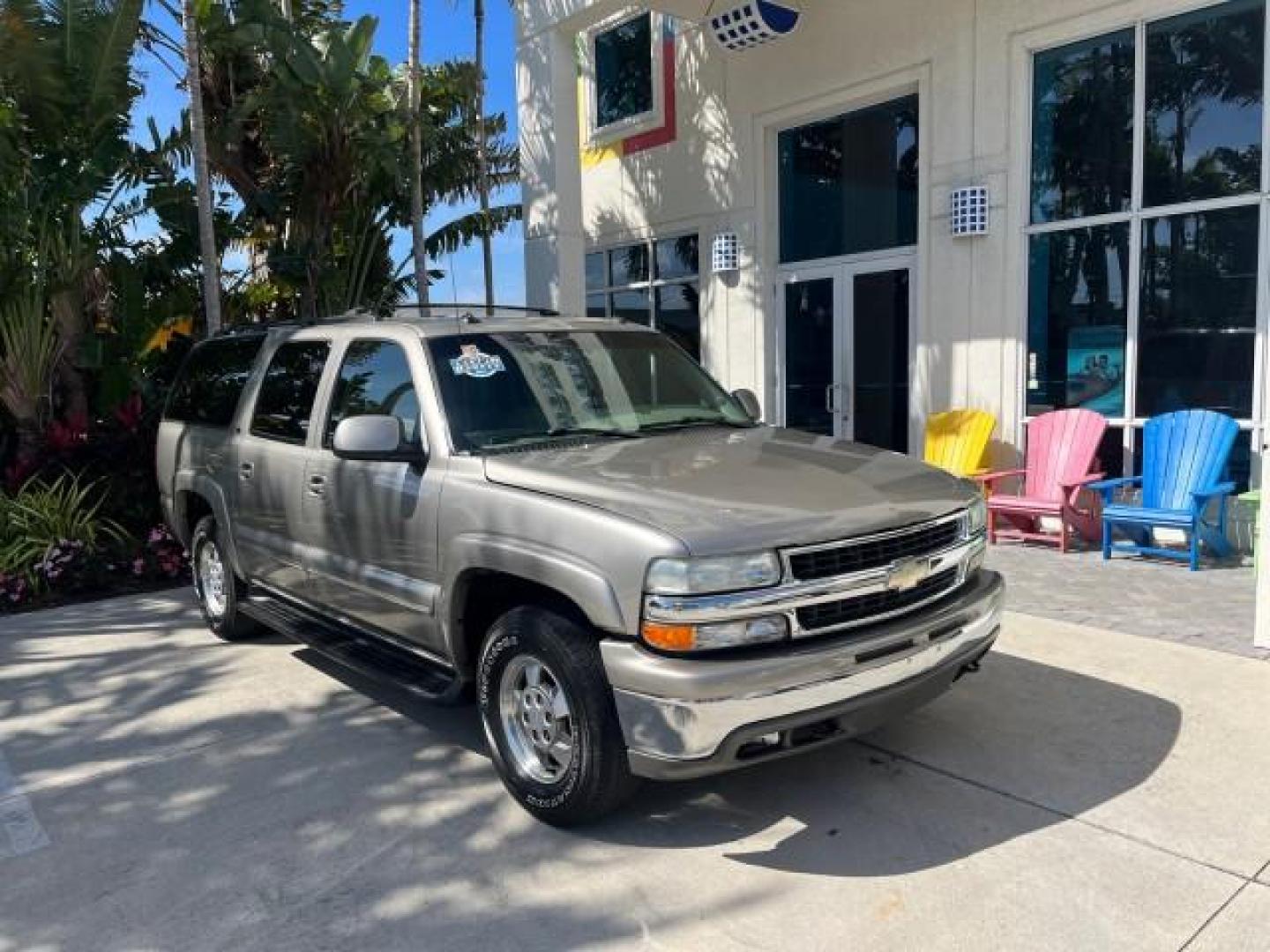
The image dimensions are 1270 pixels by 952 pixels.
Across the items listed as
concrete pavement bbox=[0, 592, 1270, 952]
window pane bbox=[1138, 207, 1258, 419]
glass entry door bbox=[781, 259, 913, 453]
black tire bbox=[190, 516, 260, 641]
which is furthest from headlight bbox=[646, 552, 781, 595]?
glass entry door bbox=[781, 259, 913, 453]

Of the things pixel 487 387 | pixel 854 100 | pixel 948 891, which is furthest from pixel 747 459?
pixel 854 100

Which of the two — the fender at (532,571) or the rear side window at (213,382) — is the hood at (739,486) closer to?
the fender at (532,571)

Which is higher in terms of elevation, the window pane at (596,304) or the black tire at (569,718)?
the window pane at (596,304)

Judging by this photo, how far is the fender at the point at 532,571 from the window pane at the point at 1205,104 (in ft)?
22.0

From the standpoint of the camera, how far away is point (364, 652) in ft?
→ 15.1

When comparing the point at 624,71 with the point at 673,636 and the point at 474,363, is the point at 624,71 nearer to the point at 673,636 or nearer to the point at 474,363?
the point at 474,363

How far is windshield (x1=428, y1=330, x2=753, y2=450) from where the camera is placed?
4289 millimetres

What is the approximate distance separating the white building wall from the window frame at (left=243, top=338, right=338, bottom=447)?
5423 mm

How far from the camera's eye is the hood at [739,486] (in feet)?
10.8

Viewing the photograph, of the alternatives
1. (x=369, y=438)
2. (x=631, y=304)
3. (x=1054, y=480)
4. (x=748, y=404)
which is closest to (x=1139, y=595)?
(x=1054, y=480)

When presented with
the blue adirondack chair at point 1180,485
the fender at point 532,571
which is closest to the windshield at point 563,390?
the fender at point 532,571

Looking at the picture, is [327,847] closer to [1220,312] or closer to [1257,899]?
[1257,899]

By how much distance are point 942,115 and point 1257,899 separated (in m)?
7.63

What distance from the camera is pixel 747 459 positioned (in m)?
4.07
